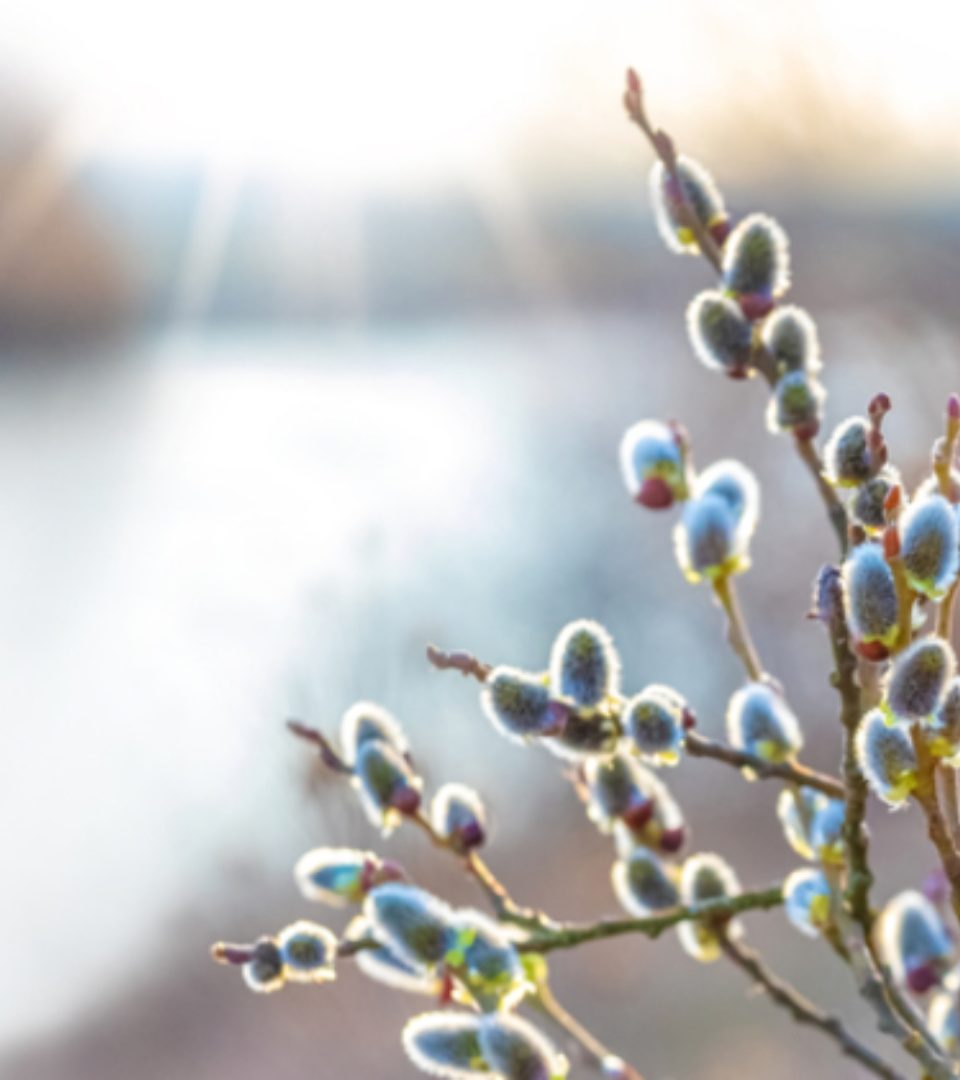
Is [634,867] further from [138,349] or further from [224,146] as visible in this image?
[224,146]

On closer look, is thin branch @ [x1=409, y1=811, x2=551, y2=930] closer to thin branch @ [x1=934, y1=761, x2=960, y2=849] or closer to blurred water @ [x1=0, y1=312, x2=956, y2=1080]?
thin branch @ [x1=934, y1=761, x2=960, y2=849]

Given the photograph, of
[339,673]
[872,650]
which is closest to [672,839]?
[872,650]

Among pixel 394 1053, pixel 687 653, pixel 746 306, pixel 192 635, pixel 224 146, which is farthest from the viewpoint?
pixel 224 146

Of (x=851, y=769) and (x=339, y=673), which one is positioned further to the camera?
(x=339, y=673)

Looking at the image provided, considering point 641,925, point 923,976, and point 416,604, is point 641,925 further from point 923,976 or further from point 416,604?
point 416,604

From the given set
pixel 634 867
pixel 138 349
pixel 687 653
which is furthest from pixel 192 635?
pixel 138 349

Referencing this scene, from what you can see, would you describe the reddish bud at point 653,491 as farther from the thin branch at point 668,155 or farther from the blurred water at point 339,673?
the blurred water at point 339,673
